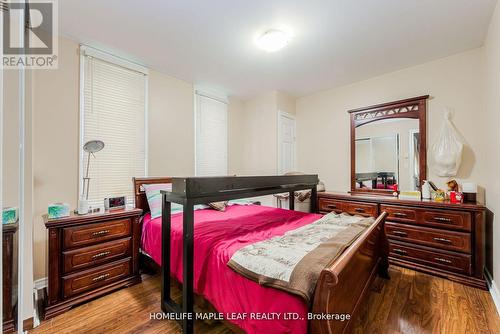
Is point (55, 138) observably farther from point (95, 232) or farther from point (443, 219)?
point (443, 219)

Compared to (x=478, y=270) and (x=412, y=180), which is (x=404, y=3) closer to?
(x=412, y=180)

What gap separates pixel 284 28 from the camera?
2164 mm

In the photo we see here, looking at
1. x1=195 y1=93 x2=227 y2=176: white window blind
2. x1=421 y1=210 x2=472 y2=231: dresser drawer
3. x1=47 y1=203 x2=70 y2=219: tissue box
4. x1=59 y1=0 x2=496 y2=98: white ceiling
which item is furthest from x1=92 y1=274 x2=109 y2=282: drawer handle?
x1=421 y1=210 x2=472 y2=231: dresser drawer

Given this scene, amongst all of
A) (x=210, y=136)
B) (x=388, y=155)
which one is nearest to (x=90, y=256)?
(x=210, y=136)

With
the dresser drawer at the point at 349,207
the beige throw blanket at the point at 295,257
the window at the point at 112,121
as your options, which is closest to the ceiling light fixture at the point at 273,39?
the window at the point at 112,121

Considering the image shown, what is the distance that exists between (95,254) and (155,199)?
0.76 meters

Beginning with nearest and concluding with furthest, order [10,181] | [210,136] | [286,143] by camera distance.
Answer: [10,181] < [210,136] < [286,143]

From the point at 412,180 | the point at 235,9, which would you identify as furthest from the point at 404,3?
the point at 412,180

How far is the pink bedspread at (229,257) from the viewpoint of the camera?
1.12m

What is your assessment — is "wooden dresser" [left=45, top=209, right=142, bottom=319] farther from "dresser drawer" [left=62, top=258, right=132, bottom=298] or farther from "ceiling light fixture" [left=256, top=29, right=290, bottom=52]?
"ceiling light fixture" [left=256, top=29, right=290, bottom=52]

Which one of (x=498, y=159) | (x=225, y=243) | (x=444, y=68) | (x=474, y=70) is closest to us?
(x=225, y=243)

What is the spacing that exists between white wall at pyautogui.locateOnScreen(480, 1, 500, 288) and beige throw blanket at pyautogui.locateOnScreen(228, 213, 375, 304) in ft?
4.23

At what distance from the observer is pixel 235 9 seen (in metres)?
1.91

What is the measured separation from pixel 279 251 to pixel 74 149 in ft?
7.96
